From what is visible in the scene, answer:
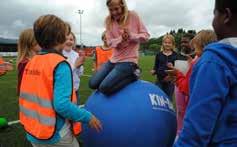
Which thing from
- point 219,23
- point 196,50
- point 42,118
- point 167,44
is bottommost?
point 42,118

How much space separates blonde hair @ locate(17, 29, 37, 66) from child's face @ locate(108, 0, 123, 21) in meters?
1.11

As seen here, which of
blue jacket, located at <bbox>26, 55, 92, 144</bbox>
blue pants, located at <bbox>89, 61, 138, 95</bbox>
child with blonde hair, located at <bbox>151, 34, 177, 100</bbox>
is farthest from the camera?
child with blonde hair, located at <bbox>151, 34, 177, 100</bbox>

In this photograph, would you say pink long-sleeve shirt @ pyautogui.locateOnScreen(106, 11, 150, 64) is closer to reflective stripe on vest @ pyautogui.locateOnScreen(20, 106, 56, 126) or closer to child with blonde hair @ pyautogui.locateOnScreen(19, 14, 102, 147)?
child with blonde hair @ pyautogui.locateOnScreen(19, 14, 102, 147)

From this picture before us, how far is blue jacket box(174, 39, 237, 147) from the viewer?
207cm

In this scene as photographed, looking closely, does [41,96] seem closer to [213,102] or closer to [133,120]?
[133,120]

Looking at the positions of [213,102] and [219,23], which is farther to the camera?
[219,23]

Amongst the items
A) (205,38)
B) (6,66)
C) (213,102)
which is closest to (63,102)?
(213,102)

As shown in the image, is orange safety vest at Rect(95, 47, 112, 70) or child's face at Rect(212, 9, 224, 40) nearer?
child's face at Rect(212, 9, 224, 40)

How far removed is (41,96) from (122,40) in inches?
79.7

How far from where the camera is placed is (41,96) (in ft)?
11.9

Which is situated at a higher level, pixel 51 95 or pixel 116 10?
pixel 116 10

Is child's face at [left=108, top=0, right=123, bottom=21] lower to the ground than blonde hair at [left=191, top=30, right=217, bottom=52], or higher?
higher

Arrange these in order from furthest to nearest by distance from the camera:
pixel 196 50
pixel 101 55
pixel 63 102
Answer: pixel 101 55
pixel 196 50
pixel 63 102

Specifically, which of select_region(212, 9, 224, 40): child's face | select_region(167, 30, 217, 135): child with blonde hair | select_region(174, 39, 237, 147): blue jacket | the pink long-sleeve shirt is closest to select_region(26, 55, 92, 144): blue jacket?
select_region(167, 30, 217, 135): child with blonde hair
